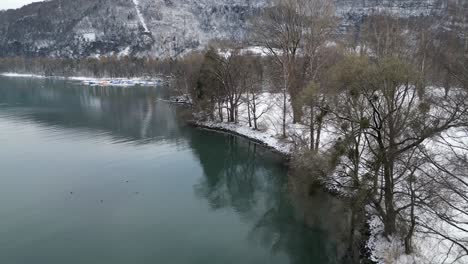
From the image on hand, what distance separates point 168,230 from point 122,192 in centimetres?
592

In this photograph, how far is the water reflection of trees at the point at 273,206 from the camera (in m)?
15.6

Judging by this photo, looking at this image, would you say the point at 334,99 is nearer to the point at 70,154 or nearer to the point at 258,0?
the point at 70,154

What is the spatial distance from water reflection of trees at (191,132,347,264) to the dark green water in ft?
0.17

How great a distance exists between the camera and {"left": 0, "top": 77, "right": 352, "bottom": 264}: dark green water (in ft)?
50.5

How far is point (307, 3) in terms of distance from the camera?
1052 inches

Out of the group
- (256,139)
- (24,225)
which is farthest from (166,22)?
(24,225)

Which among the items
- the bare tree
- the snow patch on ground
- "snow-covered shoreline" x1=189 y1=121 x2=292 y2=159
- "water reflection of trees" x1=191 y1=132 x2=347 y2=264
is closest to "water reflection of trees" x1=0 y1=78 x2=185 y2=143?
"snow-covered shoreline" x1=189 y1=121 x2=292 y2=159

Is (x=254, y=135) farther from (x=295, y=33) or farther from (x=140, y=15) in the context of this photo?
(x=140, y=15)

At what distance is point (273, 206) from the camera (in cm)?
1989

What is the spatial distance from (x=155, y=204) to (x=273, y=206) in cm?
670

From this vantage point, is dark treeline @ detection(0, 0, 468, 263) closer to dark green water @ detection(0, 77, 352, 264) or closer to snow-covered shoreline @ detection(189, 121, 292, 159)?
snow-covered shoreline @ detection(189, 121, 292, 159)

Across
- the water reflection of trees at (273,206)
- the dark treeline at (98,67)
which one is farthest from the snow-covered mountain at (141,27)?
the water reflection of trees at (273,206)

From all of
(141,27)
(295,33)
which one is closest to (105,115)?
(295,33)

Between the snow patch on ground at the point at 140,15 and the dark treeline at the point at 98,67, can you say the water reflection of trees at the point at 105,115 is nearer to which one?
the dark treeline at the point at 98,67
